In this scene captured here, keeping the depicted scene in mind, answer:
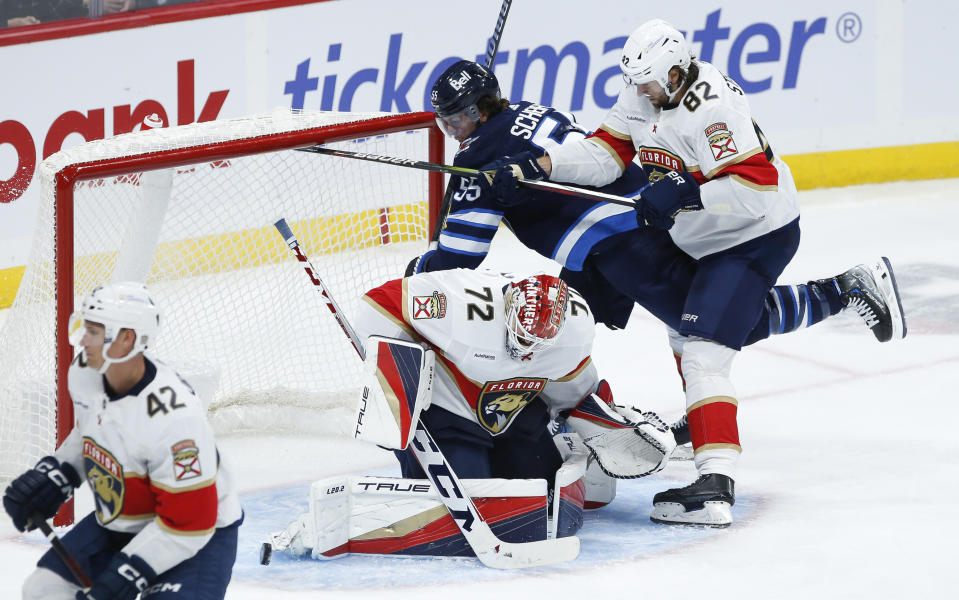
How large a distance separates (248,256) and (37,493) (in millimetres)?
2204

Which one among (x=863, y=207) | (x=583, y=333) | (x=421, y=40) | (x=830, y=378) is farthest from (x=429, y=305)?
(x=863, y=207)

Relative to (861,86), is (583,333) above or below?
below

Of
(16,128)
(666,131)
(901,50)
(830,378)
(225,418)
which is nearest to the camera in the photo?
(666,131)

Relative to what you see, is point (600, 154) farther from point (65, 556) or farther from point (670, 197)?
point (65, 556)

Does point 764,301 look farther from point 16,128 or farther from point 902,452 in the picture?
point 16,128

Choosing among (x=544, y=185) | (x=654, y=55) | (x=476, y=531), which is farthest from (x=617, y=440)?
(x=654, y=55)

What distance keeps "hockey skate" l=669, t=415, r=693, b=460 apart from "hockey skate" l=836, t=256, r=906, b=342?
58 centimetres

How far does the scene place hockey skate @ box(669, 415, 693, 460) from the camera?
4.24 metres

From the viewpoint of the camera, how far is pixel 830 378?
16.4ft

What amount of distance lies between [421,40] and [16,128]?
1747 mm

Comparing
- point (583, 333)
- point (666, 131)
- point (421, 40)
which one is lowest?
point (583, 333)

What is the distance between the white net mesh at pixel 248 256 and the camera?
4.09m

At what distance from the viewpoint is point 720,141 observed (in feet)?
12.0

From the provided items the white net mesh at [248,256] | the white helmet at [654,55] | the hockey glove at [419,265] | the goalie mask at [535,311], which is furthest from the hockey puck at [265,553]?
the white helmet at [654,55]
